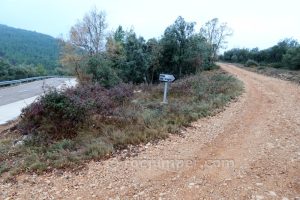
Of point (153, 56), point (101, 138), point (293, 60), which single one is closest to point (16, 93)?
point (153, 56)

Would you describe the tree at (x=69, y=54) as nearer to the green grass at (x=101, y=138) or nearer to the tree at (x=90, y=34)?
the tree at (x=90, y=34)

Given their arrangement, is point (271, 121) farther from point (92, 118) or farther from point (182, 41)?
point (182, 41)

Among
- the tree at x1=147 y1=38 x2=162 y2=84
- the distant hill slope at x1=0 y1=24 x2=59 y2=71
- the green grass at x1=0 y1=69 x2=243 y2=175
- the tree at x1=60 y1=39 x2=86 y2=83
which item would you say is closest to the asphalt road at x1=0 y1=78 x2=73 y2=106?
the tree at x1=60 y1=39 x2=86 y2=83

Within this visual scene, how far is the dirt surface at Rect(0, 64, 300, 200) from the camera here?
14.5 feet

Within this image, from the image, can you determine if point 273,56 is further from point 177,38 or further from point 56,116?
point 56,116

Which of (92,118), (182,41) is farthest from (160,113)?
(182,41)

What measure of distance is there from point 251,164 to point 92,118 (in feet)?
15.2

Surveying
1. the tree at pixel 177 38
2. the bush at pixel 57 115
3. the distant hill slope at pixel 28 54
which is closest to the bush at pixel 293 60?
the tree at pixel 177 38

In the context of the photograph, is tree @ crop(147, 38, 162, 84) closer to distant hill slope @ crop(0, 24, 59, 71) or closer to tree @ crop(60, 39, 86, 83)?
tree @ crop(60, 39, 86, 83)

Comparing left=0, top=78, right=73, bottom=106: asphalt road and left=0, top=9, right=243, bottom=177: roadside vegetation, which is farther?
left=0, top=78, right=73, bottom=106: asphalt road

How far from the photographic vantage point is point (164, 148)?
20.3 feet

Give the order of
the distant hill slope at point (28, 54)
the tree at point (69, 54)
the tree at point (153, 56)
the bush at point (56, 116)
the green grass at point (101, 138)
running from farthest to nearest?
the distant hill slope at point (28, 54), the tree at point (69, 54), the tree at point (153, 56), the bush at point (56, 116), the green grass at point (101, 138)

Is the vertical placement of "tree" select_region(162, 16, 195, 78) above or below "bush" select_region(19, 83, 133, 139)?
above

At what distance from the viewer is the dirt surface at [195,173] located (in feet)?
14.5
